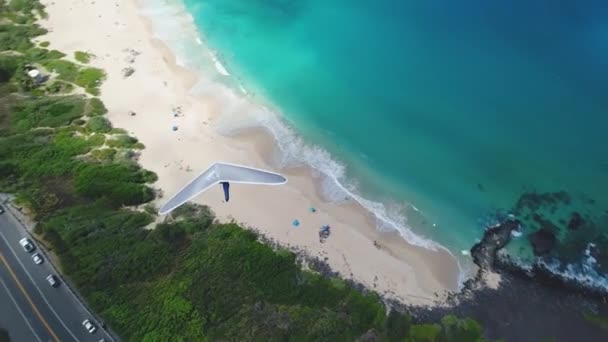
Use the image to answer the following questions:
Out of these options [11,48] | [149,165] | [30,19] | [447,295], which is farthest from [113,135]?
[447,295]

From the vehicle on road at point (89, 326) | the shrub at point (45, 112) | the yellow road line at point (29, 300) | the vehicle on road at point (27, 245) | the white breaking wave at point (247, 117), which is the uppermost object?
the white breaking wave at point (247, 117)

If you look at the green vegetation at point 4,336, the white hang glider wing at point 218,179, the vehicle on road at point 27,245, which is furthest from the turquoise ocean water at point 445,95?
the green vegetation at point 4,336

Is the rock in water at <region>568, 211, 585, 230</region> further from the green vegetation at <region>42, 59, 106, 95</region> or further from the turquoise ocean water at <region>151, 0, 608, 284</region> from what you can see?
the green vegetation at <region>42, 59, 106, 95</region>

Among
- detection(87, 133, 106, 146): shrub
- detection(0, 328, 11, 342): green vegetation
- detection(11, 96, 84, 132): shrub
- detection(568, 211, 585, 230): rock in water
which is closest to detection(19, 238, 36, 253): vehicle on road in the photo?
detection(0, 328, 11, 342): green vegetation

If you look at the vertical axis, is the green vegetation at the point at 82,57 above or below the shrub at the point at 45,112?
above

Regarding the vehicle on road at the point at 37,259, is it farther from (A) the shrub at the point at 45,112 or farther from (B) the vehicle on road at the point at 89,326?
(A) the shrub at the point at 45,112

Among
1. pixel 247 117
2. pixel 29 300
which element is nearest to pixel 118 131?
pixel 247 117

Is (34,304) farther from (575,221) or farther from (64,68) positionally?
(575,221)
